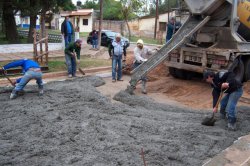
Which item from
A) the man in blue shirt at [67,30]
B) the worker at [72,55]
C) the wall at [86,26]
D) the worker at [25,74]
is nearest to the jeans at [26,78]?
the worker at [25,74]

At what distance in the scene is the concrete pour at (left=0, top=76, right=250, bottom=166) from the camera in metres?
4.55

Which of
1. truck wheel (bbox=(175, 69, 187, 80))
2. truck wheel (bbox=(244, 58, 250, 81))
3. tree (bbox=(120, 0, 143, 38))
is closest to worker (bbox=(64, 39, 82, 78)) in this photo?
truck wheel (bbox=(175, 69, 187, 80))

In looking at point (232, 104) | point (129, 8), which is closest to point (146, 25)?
point (129, 8)

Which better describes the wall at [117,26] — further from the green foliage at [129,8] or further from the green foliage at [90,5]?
the green foliage at [90,5]

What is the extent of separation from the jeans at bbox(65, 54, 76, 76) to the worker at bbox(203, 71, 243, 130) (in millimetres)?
5556

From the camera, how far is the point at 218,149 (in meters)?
4.96

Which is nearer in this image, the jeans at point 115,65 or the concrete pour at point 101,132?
the concrete pour at point 101,132

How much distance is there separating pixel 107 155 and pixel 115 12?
153ft

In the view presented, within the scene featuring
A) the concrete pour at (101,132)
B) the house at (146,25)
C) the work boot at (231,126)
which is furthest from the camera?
the house at (146,25)

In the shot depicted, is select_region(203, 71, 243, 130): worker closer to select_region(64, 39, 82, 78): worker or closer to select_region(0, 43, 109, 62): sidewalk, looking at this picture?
select_region(64, 39, 82, 78): worker

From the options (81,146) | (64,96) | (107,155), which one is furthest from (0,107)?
(107,155)

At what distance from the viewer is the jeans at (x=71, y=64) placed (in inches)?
409

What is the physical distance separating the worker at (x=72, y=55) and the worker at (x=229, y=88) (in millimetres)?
5382

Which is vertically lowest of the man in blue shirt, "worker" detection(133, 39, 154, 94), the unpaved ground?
the unpaved ground
